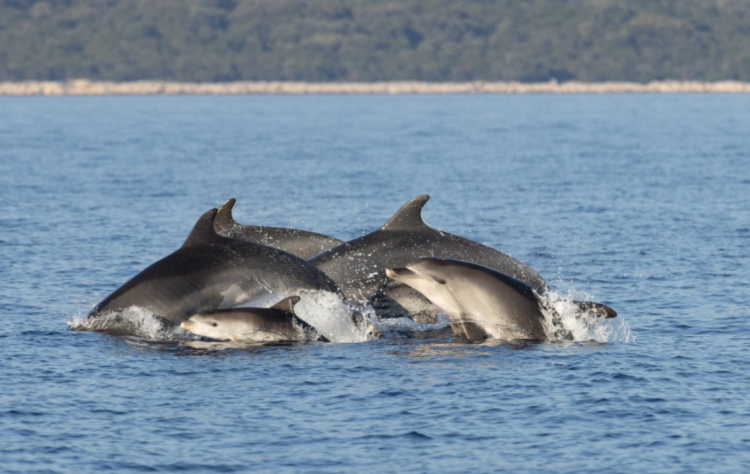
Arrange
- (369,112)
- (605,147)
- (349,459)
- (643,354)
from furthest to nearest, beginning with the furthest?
(369,112)
(605,147)
(643,354)
(349,459)

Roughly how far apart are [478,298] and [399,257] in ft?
8.08

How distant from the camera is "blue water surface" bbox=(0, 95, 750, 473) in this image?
1326cm

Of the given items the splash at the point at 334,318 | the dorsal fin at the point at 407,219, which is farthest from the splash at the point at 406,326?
the dorsal fin at the point at 407,219

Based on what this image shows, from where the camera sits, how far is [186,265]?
18.5 metres

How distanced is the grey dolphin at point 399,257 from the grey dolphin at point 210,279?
1.00 metres

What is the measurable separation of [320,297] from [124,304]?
298cm

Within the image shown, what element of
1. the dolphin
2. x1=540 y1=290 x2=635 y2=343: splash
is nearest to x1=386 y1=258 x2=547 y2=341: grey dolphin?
x1=540 y1=290 x2=635 y2=343: splash

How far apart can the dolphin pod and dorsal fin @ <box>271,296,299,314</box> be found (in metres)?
0.01

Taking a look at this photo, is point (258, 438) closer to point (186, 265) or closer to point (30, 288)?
point (186, 265)

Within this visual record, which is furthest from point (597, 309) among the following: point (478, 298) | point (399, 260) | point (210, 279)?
point (210, 279)

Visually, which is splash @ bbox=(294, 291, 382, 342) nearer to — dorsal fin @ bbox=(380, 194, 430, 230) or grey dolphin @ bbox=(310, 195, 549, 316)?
grey dolphin @ bbox=(310, 195, 549, 316)

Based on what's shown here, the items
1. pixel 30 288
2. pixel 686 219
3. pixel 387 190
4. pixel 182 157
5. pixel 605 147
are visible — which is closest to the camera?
pixel 30 288

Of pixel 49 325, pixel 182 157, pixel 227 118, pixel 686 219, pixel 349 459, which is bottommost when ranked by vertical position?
pixel 349 459

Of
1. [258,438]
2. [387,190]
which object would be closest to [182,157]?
[387,190]
